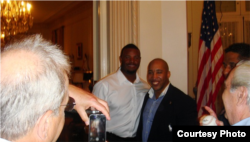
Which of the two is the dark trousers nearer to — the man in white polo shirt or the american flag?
the man in white polo shirt

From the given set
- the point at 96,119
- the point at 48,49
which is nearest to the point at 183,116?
the point at 96,119

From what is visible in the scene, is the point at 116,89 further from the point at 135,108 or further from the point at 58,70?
the point at 58,70

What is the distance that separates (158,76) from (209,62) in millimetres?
1902

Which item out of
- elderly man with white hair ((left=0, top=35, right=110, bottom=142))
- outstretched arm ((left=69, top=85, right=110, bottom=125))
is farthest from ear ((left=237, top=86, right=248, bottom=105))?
elderly man with white hair ((left=0, top=35, right=110, bottom=142))

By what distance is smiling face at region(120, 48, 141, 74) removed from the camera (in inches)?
129

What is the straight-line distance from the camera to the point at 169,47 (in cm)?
401

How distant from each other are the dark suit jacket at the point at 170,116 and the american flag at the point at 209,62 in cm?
191

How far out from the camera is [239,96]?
1.52 m

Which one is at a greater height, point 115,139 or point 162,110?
point 162,110

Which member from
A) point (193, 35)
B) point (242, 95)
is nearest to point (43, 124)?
point (242, 95)

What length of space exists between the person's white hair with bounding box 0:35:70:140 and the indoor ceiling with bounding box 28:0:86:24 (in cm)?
852

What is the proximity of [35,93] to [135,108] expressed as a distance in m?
2.33

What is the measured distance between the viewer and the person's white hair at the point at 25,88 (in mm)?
849

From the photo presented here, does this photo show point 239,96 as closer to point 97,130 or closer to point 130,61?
point 97,130
